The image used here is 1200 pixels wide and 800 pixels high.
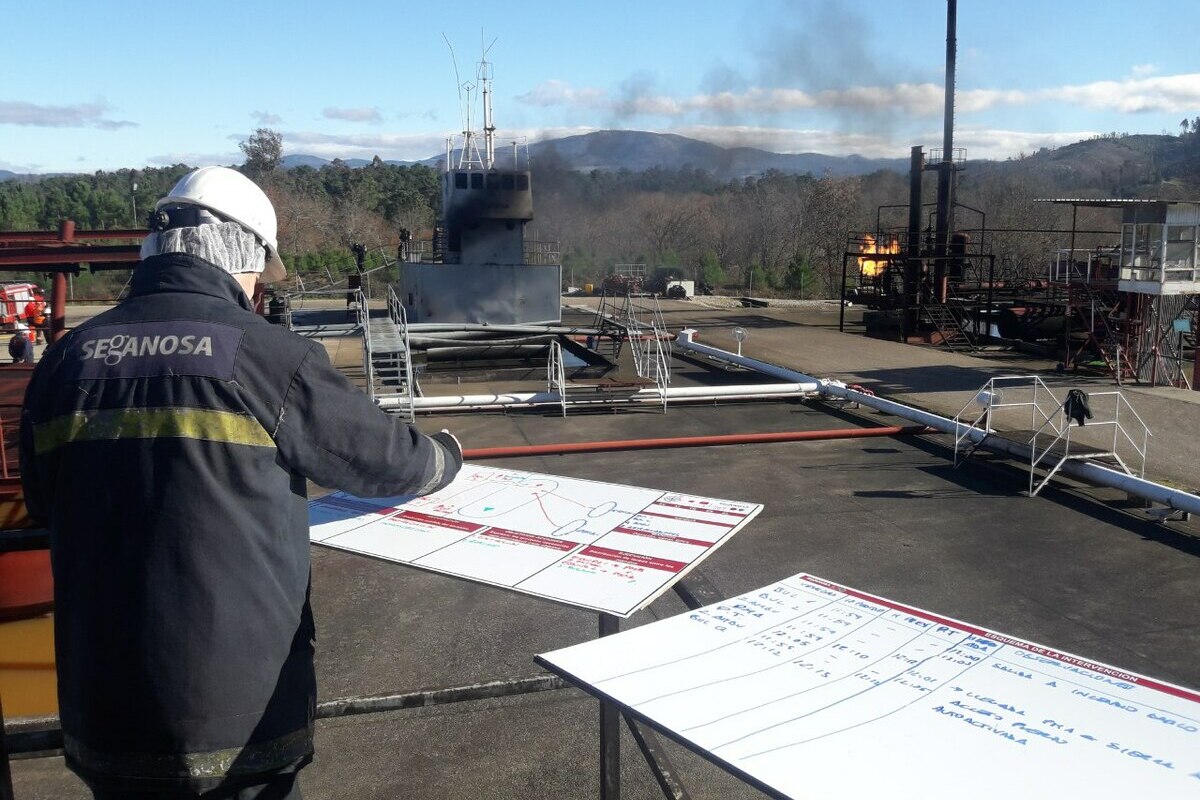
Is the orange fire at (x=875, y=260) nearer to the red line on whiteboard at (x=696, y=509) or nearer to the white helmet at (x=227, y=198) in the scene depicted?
the red line on whiteboard at (x=696, y=509)

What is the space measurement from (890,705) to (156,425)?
1802 millimetres

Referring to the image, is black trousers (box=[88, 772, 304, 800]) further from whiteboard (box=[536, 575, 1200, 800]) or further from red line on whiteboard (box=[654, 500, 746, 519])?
red line on whiteboard (box=[654, 500, 746, 519])

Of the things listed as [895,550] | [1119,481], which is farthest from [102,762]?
[1119,481]

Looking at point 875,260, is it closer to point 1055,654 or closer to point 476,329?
point 476,329

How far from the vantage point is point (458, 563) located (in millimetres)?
3105

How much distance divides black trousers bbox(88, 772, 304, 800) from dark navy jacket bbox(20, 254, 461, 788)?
0.15ft

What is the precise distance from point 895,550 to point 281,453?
6864 mm

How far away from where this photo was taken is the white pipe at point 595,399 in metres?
14.2

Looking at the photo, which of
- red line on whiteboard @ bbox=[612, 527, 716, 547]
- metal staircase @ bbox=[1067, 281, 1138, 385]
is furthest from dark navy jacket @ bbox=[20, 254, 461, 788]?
metal staircase @ bbox=[1067, 281, 1138, 385]

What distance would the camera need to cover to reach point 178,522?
217 cm

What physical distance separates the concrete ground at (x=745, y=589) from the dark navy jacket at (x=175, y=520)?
2.60 m

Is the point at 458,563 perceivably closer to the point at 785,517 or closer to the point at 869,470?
the point at 785,517

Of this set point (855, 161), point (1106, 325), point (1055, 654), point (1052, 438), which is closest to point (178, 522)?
point (1055, 654)

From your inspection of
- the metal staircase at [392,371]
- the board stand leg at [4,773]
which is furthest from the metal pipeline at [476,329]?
the board stand leg at [4,773]
